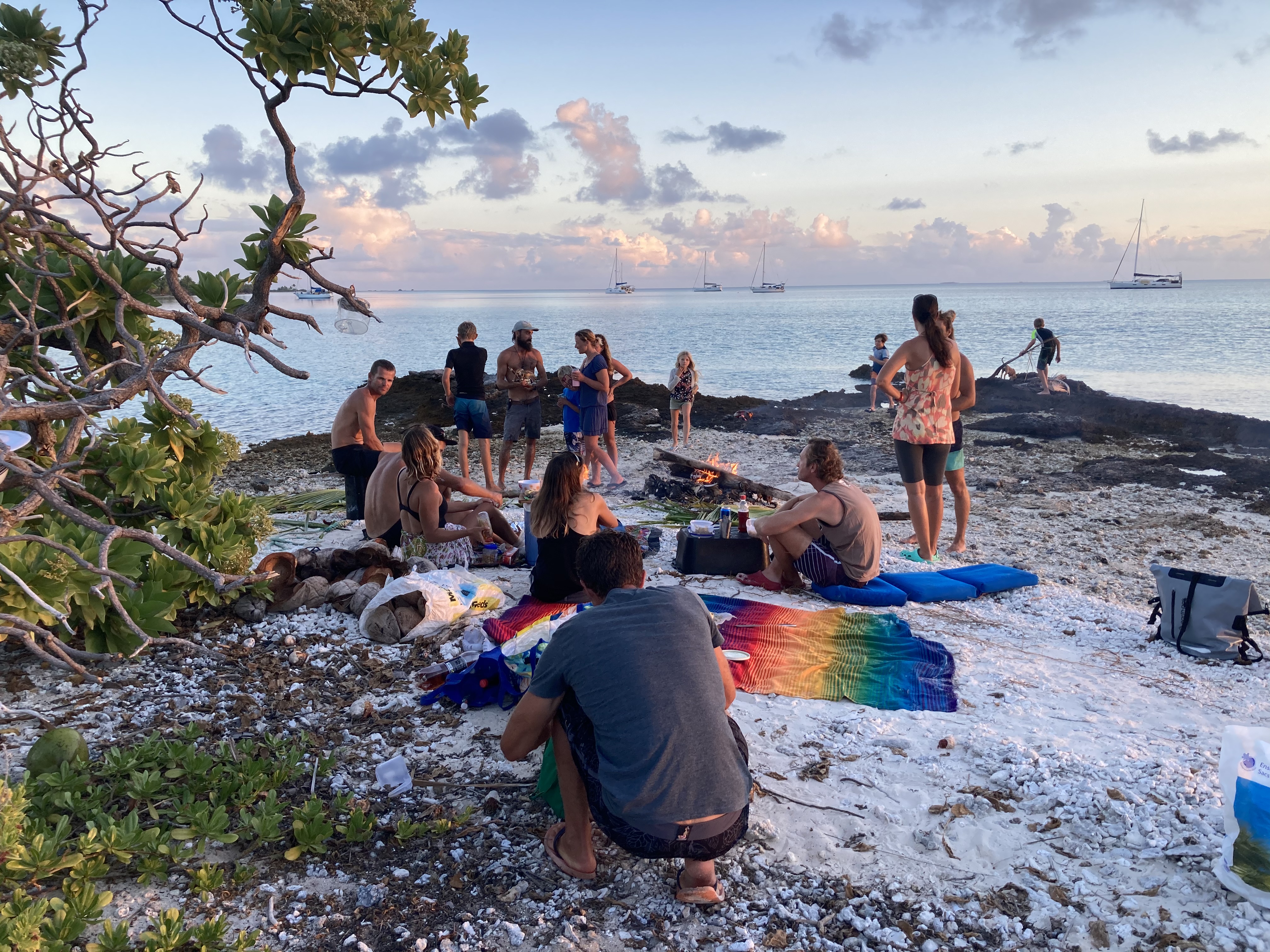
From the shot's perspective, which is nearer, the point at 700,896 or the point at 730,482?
the point at 700,896

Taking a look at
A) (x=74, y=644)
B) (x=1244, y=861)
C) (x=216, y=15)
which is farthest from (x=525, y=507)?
(x=1244, y=861)

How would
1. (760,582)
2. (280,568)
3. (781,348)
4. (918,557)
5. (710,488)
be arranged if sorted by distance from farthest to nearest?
(781,348) → (710,488) → (918,557) → (760,582) → (280,568)

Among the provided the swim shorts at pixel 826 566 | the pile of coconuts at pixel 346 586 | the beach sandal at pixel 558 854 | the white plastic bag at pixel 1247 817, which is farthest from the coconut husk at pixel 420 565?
the white plastic bag at pixel 1247 817

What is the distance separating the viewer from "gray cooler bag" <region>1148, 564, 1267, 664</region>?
4.99 m

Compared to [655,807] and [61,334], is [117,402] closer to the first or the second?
[61,334]

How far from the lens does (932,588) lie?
623 cm

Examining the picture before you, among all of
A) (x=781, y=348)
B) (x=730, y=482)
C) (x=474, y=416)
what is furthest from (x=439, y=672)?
(x=781, y=348)

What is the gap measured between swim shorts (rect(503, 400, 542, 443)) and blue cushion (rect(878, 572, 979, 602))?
485 cm

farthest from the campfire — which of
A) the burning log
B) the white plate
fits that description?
the white plate

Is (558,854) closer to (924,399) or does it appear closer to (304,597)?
(304,597)

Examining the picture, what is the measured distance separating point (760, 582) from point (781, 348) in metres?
40.8

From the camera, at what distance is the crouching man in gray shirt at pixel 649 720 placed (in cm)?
264

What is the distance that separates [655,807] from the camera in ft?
8.77

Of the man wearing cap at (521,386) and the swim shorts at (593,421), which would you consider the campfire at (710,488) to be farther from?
the man wearing cap at (521,386)
